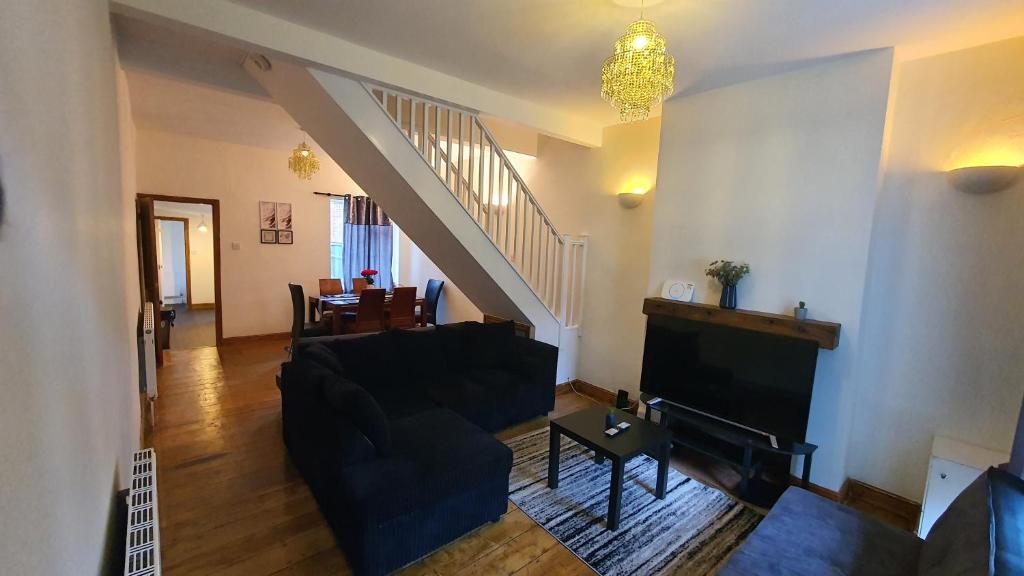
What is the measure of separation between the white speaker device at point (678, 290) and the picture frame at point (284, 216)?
5.47 meters

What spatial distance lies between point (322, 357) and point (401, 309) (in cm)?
260

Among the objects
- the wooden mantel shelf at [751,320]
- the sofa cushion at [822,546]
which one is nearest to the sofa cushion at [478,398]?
the wooden mantel shelf at [751,320]

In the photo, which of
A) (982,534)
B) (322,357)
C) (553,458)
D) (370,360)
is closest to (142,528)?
(322,357)

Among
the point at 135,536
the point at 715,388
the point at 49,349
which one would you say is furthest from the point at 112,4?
the point at 715,388

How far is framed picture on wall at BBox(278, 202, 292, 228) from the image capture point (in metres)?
6.11

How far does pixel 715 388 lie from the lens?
2953 millimetres

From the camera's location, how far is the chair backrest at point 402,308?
5.17m

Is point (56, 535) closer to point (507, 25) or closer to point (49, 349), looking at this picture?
point (49, 349)

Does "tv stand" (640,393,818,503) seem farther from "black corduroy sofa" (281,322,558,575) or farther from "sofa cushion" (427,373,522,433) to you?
"black corduroy sofa" (281,322,558,575)

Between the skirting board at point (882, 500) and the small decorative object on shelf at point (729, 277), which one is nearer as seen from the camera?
the skirting board at point (882, 500)

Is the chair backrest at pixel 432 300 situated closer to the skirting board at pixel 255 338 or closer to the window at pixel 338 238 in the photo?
the window at pixel 338 238

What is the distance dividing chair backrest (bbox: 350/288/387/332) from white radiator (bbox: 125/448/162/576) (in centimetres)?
301

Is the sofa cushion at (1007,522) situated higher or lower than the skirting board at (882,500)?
higher

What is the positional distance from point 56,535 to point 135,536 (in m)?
0.83
